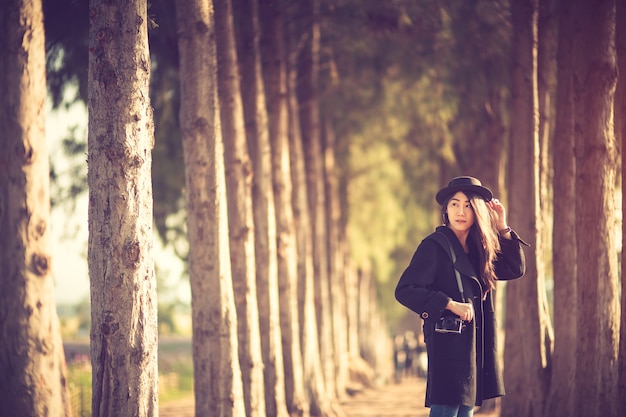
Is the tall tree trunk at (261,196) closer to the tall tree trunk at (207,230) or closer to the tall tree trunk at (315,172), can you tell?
the tall tree trunk at (207,230)

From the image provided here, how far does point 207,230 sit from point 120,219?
9.75ft

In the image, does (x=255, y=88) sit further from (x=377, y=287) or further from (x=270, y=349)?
(x=377, y=287)

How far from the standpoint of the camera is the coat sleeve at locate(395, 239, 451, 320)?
21.1ft

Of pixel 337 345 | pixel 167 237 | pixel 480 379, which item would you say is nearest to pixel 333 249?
pixel 337 345

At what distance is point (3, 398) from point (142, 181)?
1.89 m

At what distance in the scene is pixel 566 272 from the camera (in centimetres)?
1132

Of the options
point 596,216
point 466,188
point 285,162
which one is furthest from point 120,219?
point 285,162

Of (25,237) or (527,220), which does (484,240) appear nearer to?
(25,237)

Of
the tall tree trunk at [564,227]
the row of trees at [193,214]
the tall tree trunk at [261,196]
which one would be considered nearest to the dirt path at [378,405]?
the row of trees at [193,214]

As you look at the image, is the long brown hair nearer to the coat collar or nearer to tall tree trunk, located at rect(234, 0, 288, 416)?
the coat collar

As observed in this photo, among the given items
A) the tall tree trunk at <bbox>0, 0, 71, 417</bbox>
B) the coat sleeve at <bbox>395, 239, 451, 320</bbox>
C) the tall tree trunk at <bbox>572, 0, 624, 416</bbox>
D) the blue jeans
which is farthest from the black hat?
the tall tree trunk at <bbox>572, 0, 624, 416</bbox>

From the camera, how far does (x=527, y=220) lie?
39.9 ft

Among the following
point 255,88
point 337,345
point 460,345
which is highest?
point 255,88

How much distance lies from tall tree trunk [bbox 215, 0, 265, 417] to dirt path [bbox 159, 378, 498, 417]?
4.90 m
